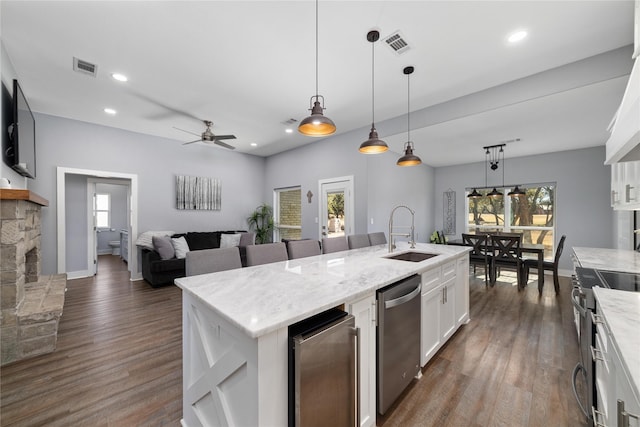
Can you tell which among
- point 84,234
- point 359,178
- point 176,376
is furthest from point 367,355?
point 84,234

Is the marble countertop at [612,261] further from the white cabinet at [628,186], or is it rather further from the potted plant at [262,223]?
the potted plant at [262,223]

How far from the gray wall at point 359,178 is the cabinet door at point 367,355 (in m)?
3.28

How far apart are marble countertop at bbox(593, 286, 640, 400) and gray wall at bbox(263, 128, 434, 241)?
135 inches

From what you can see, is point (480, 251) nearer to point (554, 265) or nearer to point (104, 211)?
point (554, 265)

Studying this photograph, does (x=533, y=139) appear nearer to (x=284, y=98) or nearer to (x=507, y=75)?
(x=507, y=75)

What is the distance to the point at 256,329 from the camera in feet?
3.02

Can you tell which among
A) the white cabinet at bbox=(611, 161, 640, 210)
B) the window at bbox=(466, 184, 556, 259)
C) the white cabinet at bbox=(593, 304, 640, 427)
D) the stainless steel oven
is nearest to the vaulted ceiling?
the white cabinet at bbox=(611, 161, 640, 210)

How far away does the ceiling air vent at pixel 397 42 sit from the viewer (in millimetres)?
2312

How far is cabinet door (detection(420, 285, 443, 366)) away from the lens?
2.01 meters

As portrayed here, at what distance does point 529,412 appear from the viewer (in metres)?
1.67

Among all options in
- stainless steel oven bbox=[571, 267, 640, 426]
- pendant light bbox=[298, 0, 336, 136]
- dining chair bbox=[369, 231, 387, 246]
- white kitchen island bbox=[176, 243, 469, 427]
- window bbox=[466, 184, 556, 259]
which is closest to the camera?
white kitchen island bbox=[176, 243, 469, 427]

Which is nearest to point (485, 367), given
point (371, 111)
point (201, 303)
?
point (201, 303)

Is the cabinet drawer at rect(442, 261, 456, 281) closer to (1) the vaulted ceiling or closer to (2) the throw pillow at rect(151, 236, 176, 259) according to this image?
(1) the vaulted ceiling

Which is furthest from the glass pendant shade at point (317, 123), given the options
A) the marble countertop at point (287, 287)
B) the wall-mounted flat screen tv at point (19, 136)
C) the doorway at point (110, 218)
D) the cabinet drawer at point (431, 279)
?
the doorway at point (110, 218)
